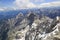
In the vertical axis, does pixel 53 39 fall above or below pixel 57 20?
below

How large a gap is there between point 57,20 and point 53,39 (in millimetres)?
7830

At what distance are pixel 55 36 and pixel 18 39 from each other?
3395 inches

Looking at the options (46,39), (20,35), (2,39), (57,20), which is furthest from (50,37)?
(2,39)

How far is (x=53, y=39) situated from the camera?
29.8 metres

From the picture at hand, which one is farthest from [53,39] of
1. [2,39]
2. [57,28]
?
[2,39]

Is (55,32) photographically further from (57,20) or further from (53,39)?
(57,20)

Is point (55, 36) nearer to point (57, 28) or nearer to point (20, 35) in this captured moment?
point (57, 28)

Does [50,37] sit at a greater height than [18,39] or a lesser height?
greater

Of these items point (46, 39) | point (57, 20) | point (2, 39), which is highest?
point (57, 20)

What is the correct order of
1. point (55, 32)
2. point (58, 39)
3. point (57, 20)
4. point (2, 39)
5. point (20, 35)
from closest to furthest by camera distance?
1. point (58, 39)
2. point (55, 32)
3. point (57, 20)
4. point (20, 35)
5. point (2, 39)

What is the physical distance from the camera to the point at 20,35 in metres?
115

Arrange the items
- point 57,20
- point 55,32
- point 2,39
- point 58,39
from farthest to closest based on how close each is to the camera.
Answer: point 2,39, point 57,20, point 55,32, point 58,39

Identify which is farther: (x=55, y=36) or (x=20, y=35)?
(x=20, y=35)

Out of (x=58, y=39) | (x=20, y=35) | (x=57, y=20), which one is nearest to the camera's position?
(x=58, y=39)
